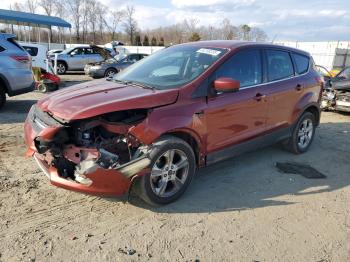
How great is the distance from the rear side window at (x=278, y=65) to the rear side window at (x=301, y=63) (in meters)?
0.20

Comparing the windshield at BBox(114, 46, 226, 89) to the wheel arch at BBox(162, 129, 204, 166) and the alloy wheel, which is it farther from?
the alloy wheel

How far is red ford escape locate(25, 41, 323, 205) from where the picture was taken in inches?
145

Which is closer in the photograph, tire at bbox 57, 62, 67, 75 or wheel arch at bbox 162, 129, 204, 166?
wheel arch at bbox 162, 129, 204, 166

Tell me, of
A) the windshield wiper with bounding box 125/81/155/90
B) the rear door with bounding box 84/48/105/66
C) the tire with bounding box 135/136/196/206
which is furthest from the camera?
the rear door with bounding box 84/48/105/66

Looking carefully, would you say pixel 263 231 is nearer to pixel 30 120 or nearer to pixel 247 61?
pixel 247 61

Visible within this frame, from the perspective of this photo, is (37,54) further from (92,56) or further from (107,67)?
(92,56)

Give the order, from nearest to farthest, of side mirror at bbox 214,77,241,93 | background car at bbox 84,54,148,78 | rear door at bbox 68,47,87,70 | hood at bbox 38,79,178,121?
hood at bbox 38,79,178,121, side mirror at bbox 214,77,241,93, background car at bbox 84,54,148,78, rear door at bbox 68,47,87,70

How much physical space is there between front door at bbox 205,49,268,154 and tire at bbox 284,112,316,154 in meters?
1.02

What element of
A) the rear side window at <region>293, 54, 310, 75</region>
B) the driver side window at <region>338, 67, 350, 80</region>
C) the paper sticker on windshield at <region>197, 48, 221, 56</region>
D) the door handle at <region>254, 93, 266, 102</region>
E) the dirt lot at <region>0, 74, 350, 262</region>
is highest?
the paper sticker on windshield at <region>197, 48, 221, 56</region>

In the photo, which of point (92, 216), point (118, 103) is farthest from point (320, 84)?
point (92, 216)

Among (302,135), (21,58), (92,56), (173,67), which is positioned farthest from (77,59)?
(173,67)

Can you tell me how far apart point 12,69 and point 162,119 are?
6334 mm

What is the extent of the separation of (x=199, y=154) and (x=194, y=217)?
0.80 meters

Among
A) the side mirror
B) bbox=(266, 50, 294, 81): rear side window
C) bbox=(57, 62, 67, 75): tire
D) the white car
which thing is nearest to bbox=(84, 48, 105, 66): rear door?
bbox=(57, 62, 67, 75): tire
